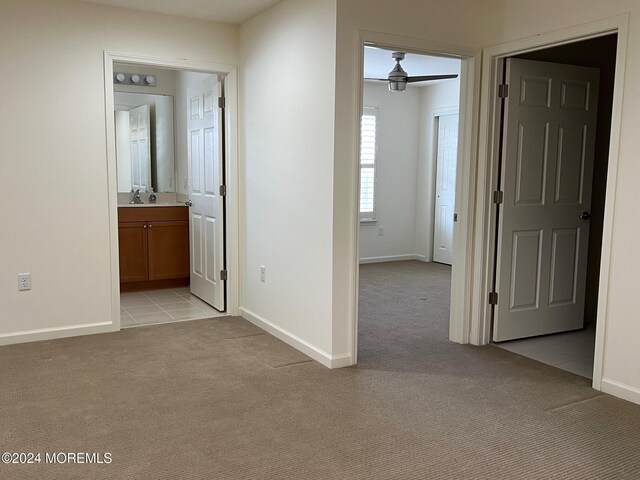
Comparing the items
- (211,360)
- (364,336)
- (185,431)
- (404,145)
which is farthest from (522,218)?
(404,145)

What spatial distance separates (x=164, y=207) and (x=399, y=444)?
398 cm

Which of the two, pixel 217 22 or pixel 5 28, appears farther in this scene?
pixel 217 22

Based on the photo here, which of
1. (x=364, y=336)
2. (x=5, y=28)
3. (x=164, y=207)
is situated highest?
(x=5, y=28)

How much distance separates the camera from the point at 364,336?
425 cm

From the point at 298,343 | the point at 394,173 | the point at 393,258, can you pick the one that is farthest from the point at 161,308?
the point at 394,173

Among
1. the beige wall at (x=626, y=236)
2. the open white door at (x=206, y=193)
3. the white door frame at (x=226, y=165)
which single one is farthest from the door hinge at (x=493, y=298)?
the open white door at (x=206, y=193)

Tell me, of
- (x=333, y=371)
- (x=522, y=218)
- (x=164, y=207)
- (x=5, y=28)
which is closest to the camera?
(x=333, y=371)

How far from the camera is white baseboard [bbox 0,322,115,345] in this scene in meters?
3.95

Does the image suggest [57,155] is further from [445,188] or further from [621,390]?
[445,188]

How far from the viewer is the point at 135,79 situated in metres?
6.04

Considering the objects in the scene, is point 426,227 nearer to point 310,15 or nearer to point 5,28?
point 310,15

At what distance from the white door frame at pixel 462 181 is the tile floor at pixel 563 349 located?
15.7 inches

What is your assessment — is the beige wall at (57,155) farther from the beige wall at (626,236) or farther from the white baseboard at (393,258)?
the white baseboard at (393,258)

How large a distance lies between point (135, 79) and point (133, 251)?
1.83m
